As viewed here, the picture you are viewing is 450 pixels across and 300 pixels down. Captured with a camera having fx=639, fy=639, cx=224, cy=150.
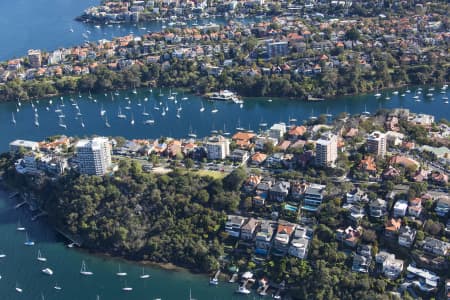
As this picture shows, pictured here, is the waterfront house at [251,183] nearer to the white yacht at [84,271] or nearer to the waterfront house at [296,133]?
the waterfront house at [296,133]

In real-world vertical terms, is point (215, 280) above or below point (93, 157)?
below

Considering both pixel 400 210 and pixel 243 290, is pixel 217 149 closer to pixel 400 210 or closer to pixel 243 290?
pixel 243 290

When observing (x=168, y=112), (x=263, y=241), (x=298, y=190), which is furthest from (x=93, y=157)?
(x=168, y=112)

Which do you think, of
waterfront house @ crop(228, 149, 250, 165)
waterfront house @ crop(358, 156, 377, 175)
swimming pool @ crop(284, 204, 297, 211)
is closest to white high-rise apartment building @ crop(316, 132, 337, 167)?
waterfront house @ crop(358, 156, 377, 175)

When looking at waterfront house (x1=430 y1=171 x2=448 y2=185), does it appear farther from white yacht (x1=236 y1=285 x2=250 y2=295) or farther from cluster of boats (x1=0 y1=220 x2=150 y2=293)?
cluster of boats (x1=0 y1=220 x2=150 y2=293)

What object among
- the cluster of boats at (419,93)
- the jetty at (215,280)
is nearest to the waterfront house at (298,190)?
the jetty at (215,280)

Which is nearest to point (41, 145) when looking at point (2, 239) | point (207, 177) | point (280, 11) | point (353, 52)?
point (2, 239)
